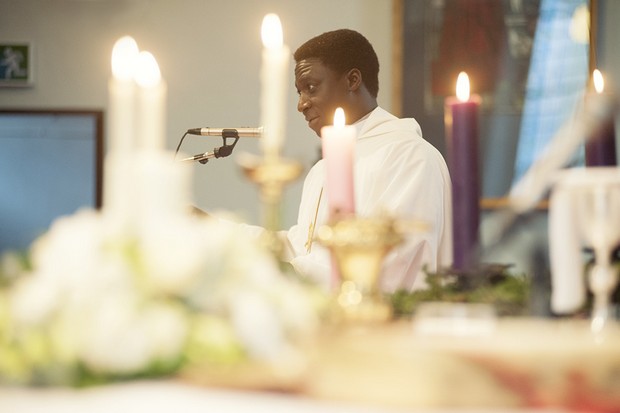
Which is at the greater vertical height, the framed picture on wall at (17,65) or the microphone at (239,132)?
the framed picture on wall at (17,65)

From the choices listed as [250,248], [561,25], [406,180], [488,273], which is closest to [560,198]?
[488,273]

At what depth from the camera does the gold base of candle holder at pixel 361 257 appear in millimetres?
1168

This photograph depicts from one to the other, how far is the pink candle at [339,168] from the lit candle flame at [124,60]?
0.26 metres

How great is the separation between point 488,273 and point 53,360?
643mm

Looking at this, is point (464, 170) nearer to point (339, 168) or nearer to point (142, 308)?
point (339, 168)

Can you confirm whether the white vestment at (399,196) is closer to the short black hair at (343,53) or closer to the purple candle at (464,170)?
the short black hair at (343,53)

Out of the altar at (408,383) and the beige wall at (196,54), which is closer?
the altar at (408,383)

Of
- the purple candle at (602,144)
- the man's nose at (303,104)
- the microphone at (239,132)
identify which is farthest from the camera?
the man's nose at (303,104)

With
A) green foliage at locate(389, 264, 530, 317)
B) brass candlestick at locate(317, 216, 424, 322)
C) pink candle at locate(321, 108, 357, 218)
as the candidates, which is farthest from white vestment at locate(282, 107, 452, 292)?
brass candlestick at locate(317, 216, 424, 322)

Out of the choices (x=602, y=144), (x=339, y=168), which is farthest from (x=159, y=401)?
(x=602, y=144)

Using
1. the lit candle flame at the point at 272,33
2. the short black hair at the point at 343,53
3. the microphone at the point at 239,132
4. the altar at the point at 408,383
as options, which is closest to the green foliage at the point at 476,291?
the altar at the point at 408,383

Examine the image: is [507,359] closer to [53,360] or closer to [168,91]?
[53,360]

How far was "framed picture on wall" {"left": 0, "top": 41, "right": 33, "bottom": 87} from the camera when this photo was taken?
5.21m

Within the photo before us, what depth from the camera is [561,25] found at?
4.73m
